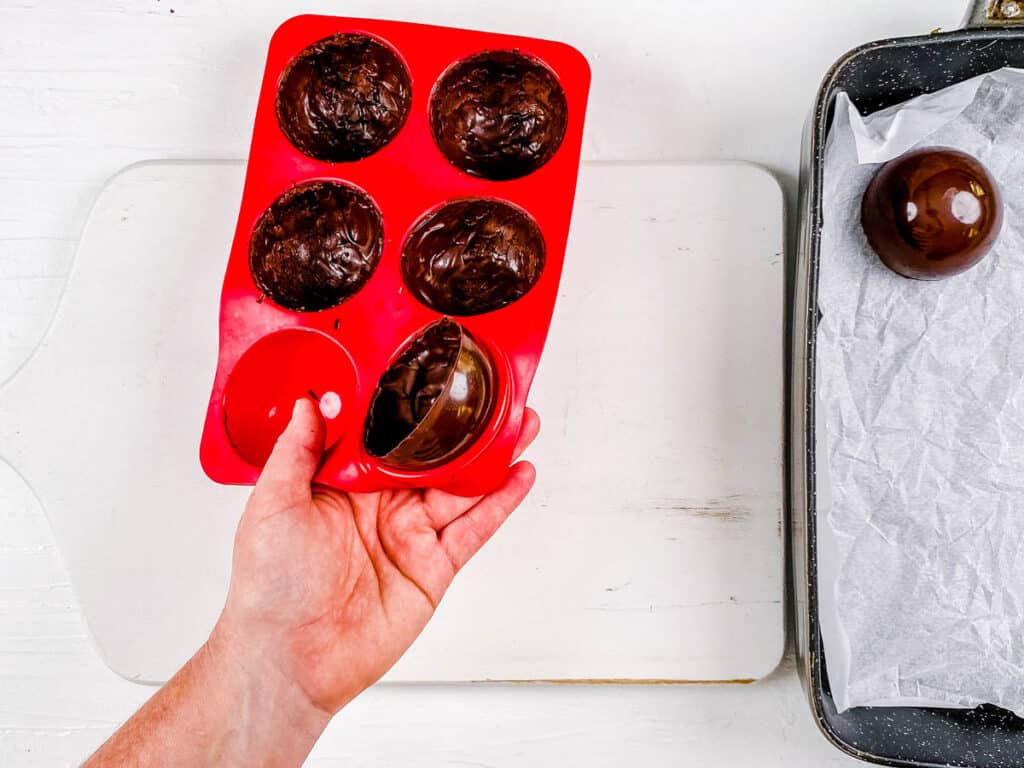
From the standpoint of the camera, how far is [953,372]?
88cm

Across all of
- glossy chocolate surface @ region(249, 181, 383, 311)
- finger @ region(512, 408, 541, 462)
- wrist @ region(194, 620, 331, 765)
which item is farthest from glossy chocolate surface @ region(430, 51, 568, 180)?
wrist @ region(194, 620, 331, 765)

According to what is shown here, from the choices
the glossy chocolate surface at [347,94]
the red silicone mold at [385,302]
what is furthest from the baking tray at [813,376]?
the glossy chocolate surface at [347,94]

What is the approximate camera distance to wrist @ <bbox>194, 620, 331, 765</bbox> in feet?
2.59

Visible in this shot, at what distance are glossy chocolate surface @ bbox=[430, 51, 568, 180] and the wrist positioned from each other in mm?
553

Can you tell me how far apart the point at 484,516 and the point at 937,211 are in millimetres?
553

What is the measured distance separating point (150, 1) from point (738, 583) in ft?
3.41

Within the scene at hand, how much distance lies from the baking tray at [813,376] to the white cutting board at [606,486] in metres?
0.08

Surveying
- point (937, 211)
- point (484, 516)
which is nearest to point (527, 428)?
point (484, 516)

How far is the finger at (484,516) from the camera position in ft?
2.82

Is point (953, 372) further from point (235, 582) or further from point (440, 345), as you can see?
point (235, 582)

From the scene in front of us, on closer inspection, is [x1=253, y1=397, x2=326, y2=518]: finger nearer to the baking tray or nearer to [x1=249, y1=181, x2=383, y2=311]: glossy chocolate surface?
[x1=249, y1=181, x2=383, y2=311]: glossy chocolate surface

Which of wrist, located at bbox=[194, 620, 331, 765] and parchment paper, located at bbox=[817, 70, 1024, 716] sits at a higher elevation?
parchment paper, located at bbox=[817, 70, 1024, 716]

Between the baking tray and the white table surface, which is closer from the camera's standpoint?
the baking tray

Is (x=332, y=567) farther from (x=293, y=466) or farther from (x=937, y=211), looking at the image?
(x=937, y=211)
